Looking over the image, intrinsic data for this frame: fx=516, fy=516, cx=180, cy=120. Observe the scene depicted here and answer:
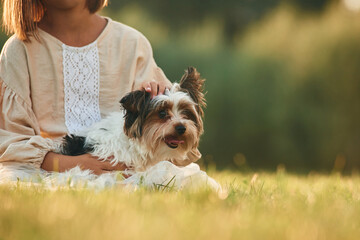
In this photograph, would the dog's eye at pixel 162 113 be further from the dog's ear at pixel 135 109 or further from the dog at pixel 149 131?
the dog's ear at pixel 135 109

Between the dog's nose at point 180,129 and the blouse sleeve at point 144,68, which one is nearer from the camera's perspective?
the dog's nose at point 180,129

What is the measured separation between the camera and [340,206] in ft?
9.33

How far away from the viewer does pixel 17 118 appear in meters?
4.06

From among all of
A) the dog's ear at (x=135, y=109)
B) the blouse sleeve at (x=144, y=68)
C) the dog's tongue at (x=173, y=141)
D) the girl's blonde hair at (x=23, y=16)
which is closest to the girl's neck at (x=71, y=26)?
the girl's blonde hair at (x=23, y=16)

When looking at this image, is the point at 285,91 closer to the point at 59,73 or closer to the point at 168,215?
the point at 59,73

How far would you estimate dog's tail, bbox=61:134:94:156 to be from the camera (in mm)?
3923

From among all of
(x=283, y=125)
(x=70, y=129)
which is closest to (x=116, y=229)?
(x=70, y=129)

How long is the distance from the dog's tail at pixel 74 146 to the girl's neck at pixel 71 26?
92 centimetres

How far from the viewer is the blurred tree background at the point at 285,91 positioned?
10.0 metres

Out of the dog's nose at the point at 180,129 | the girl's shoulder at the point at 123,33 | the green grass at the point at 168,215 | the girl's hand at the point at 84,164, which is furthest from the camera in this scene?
the girl's shoulder at the point at 123,33

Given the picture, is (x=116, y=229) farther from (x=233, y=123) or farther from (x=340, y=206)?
(x=233, y=123)

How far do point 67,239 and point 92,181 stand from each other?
66.0 inches

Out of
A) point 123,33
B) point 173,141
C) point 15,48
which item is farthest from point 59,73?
point 173,141

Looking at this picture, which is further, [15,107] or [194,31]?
[194,31]
